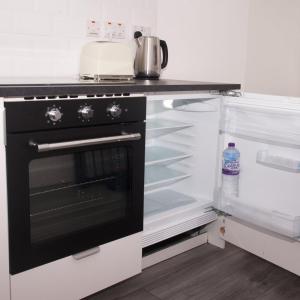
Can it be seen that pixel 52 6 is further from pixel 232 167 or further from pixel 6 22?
pixel 232 167

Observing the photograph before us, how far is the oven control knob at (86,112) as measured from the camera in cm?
151

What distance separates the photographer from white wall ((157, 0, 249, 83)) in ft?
8.50

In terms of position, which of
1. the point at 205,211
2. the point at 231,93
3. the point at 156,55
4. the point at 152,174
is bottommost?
the point at 205,211

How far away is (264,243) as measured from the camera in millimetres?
2113

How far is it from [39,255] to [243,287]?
97cm

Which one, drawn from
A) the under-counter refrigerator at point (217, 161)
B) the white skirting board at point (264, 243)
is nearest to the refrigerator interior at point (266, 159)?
the under-counter refrigerator at point (217, 161)

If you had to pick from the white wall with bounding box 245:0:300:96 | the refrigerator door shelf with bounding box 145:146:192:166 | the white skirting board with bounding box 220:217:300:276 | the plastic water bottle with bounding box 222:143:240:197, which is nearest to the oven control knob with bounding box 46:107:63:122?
the refrigerator door shelf with bounding box 145:146:192:166

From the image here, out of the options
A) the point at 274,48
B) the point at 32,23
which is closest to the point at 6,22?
the point at 32,23

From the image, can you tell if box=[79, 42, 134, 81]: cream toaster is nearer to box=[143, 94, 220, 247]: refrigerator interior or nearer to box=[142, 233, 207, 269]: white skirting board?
box=[143, 94, 220, 247]: refrigerator interior

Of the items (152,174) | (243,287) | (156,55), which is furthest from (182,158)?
(243,287)

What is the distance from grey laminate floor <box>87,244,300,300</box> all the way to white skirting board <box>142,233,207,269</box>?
0.03 metres

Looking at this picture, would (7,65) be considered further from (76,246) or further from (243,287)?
(243,287)

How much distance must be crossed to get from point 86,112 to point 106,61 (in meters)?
0.48

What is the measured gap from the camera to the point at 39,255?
148 cm
